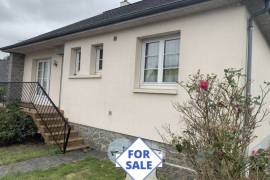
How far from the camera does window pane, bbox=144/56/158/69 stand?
6.72m

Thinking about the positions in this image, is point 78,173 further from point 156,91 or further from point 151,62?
point 151,62

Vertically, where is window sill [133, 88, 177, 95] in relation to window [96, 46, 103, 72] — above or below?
below

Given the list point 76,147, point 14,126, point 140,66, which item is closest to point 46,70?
point 14,126

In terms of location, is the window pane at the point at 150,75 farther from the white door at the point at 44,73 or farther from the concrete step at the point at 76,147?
the white door at the point at 44,73

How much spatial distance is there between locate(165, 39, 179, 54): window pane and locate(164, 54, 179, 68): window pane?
0.11m

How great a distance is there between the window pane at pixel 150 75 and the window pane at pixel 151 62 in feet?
0.38

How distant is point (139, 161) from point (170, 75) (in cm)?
371

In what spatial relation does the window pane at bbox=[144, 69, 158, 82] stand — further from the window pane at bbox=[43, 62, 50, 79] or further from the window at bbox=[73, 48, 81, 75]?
the window pane at bbox=[43, 62, 50, 79]

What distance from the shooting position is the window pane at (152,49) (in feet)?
22.0

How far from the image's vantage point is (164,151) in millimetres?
6012

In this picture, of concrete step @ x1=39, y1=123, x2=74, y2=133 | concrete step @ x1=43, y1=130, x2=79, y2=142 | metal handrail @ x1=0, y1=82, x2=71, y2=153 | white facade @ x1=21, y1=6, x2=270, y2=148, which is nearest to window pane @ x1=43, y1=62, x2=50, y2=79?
metal handrail @ x1=0, y1=82, x2=71, y2=153

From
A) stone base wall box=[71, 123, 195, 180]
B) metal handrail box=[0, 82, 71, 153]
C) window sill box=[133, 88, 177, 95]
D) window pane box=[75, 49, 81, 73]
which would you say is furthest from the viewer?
window pane box=[75, 49, 81, 73]

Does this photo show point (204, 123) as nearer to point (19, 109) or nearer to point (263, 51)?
point (263, 51)

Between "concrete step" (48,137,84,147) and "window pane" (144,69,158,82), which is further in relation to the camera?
"concrete step" (48,137,84,147)
